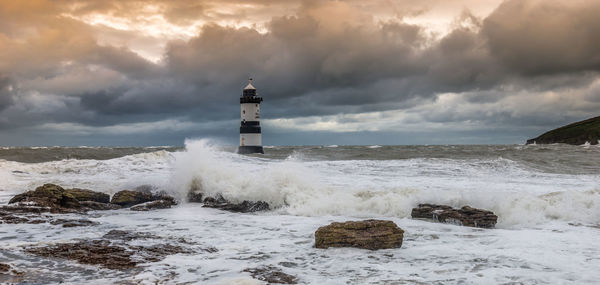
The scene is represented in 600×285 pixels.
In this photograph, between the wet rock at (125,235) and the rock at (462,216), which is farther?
the rock at (462,216)

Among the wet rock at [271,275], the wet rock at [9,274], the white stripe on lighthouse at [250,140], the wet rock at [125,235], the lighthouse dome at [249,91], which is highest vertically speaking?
the lighthouse dome at [249,91]

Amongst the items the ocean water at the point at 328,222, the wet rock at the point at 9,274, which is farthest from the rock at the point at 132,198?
the wet rock at the point at 9,274

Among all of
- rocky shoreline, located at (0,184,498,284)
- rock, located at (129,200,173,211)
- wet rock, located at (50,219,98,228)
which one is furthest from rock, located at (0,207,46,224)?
rock, located at (129,200,173,211)

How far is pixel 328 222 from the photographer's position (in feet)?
29.3

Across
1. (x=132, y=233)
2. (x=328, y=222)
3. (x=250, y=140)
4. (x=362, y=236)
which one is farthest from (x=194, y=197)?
(x=250, y=140)

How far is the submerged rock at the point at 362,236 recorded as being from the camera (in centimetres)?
636

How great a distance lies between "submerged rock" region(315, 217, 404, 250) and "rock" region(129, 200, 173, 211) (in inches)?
228

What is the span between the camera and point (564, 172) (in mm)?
17531

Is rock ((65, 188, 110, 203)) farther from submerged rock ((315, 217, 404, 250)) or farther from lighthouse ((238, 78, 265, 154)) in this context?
lighthouse ((238, 78, 265, 154))

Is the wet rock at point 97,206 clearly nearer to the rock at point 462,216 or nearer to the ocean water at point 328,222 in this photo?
the ocean water at point 328,222

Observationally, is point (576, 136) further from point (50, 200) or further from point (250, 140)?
point (50, 200)

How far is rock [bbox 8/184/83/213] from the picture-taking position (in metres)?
9.64

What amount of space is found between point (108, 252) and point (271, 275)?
2.51m

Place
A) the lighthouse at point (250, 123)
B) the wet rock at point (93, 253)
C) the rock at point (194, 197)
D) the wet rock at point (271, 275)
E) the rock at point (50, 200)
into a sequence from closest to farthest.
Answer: the wet rock at point (271, 275) < the wet rock at point (93, 253) < the rock at point (50, 200) < the rock at point (194, 197) < the lighthouse at point (250, 123)
